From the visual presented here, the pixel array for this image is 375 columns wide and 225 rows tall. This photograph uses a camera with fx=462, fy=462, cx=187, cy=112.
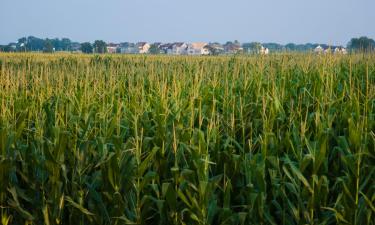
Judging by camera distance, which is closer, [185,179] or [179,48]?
[185,179]

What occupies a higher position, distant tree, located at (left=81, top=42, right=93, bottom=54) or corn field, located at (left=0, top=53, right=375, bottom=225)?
distant tree, located at (left=81, top=42, right=93, bottom=54)

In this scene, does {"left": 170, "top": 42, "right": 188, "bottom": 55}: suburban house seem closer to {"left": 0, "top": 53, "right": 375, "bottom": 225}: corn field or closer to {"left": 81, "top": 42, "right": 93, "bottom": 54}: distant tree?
{"left": 81, "top": 42, "right": 93, "bottom": 54}: distant tree

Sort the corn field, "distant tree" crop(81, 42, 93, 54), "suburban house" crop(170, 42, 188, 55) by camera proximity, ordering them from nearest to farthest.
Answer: the corn field < "distant tree" crop(81, 42, 93, 54) < "suburban house" crop(170, 42, 188, 55)

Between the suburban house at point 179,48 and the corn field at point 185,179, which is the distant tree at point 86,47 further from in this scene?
the corn field at point 185,179

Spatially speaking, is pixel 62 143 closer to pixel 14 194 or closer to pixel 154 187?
pixel 14 194

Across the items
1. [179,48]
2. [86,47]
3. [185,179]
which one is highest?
[179,48]

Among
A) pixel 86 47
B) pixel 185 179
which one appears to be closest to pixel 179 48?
pixel 86 47

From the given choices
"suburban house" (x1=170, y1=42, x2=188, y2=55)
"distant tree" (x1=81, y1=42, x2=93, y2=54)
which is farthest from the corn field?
"suburban house" (x1=170, y1=42, x2=188, y2=55)

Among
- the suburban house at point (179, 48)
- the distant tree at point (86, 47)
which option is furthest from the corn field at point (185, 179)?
the suburban house at point (179, 48)

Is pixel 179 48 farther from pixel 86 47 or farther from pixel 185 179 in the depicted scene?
pixel 185 179

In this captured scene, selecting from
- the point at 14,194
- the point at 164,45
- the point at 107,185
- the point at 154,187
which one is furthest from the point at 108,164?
the point at 164,45

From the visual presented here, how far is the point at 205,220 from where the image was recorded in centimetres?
358

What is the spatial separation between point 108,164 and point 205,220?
99 cm

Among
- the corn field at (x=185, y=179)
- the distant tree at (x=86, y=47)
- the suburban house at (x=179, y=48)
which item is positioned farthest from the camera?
the suburban house at (x=179, y=48)
